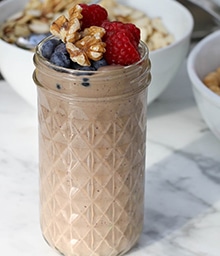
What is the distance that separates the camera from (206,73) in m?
1.09

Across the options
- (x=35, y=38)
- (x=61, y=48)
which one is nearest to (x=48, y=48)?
(x=61, y=48)

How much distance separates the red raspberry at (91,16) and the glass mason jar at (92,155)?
50 millimetres

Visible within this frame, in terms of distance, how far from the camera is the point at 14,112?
1.08 meters

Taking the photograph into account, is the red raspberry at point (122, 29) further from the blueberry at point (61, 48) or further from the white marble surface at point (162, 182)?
the white marble surface at point (162, 182)

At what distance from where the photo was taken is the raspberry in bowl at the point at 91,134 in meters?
0.66

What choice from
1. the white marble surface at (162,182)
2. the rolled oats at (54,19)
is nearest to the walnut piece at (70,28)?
the white marble surface at (162,182)

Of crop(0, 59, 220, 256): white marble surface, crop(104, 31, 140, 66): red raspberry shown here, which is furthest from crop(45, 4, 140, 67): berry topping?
crop(0, 59, 220, 256): white marble surface

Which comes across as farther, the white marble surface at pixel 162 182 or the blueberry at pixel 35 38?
the blueberry at pixel 35 38

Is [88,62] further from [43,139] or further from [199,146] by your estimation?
[199,146]

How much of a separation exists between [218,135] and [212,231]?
0.18 meters

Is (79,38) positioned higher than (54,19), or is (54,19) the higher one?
(79,38)

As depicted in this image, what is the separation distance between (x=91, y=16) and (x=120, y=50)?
0.06 m

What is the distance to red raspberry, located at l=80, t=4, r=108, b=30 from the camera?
0.70m

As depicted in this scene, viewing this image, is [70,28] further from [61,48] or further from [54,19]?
[54,19]
